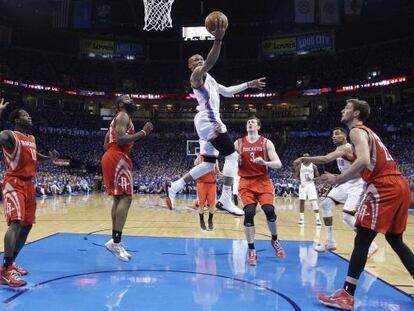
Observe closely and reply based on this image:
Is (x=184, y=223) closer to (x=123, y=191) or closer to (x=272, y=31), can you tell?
(x=123, y=191)

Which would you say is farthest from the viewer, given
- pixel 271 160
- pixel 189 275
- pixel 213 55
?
pixel 271 160

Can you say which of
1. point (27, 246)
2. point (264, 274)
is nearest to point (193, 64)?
point (264, 274)

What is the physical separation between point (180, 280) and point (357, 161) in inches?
101

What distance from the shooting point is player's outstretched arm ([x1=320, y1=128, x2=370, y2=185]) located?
12.3 ft

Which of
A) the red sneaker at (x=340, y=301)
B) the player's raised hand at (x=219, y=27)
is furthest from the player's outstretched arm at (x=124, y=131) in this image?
the red sneaker at (x=340, y=301)

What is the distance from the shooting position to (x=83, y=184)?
25.6 metres

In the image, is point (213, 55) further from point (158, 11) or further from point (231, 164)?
point (158, 11)

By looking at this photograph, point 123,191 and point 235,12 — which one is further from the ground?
point 235,12

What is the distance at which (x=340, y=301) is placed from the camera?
3934 mm

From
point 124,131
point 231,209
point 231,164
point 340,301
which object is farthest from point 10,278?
point 340,301

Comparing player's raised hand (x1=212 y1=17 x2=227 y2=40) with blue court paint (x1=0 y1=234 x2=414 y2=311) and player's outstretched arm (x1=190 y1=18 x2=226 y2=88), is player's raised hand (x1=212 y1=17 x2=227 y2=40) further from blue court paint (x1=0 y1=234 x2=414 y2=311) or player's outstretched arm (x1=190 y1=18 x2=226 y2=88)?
blue court paint (x1=0 y1=234 x2=414 y2=311)

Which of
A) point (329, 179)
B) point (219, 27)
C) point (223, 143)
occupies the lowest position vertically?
point (329, 179)

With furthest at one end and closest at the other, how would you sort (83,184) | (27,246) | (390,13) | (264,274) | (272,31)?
(272,31) → (390,13) → (83,184) → (27,246) → (264,274)

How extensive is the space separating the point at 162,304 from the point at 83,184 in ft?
75.5
